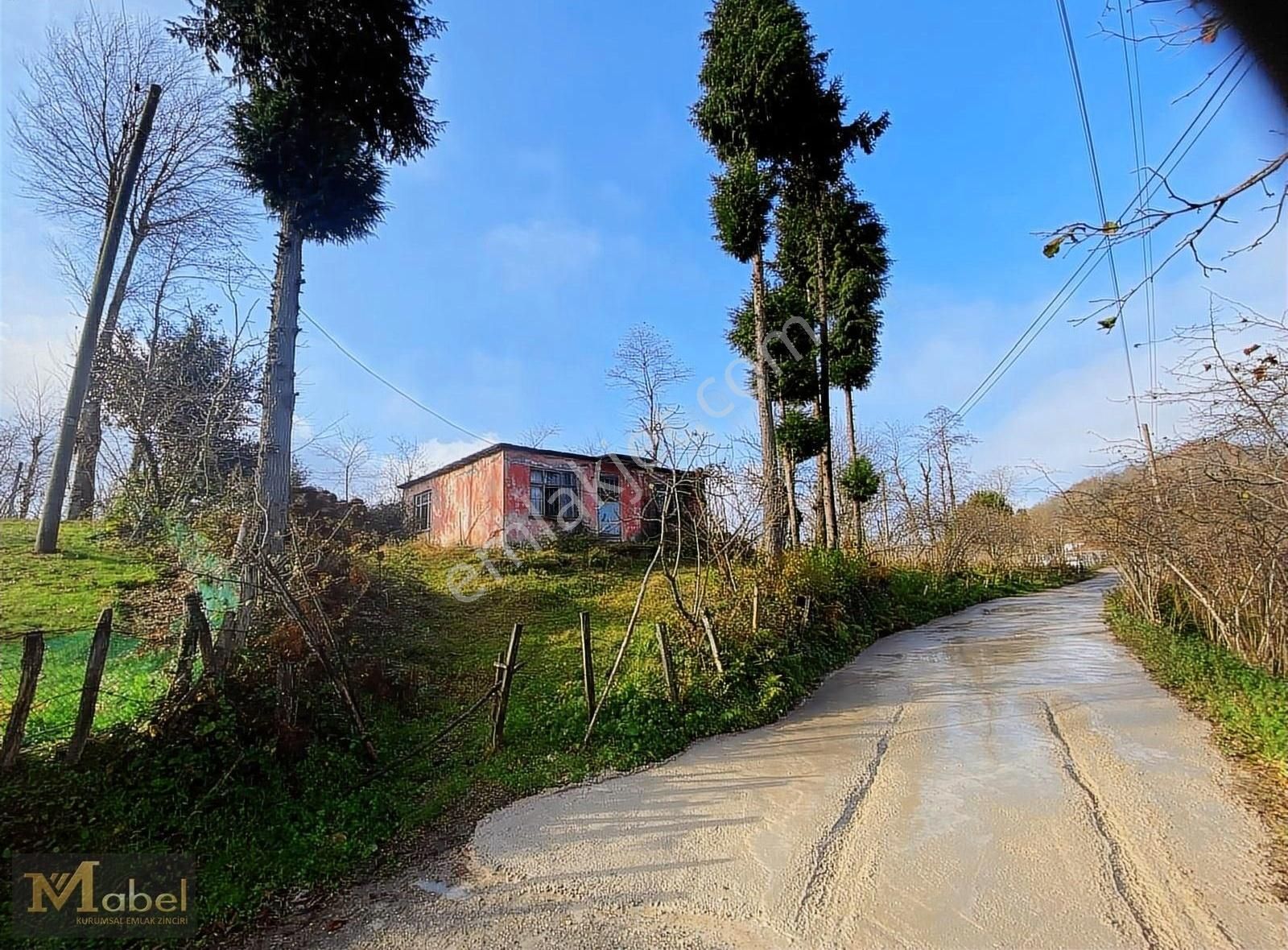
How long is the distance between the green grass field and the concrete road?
2.45 m

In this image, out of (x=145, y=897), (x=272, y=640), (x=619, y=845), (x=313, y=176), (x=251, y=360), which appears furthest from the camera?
(x=251, y=360)

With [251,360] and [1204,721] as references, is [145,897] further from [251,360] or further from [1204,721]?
[251,360]

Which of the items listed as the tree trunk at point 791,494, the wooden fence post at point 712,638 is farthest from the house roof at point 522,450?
the wooden fence post at point 712,638

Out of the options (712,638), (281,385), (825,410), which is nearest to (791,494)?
(825,410)

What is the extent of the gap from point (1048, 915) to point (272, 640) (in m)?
5.66

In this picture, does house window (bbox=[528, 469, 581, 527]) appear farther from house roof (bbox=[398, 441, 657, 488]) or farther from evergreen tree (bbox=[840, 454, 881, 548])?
evergreen tree (bbox=[840, 454, 881, 548])

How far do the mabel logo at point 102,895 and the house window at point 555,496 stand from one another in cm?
1181

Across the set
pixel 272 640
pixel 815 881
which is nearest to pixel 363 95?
pixel 272 640

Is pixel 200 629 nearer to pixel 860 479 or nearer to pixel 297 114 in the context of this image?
pixel 297 114

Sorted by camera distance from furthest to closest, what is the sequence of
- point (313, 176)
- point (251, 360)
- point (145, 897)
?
1. point (251, 360)
2. point (313, 176)
3. point (145, 897)

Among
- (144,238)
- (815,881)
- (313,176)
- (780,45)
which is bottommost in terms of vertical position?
(815,881)

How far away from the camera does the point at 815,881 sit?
10.2ft

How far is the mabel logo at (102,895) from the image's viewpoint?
2717 millimetres

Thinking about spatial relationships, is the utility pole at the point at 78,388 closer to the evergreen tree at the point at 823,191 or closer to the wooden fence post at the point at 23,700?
the wooden fence post at the point at 23,700
